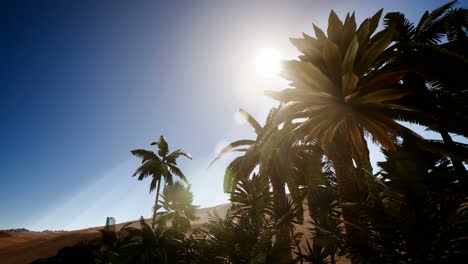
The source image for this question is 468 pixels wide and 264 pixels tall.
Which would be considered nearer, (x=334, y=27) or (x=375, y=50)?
(x=375, y=50)

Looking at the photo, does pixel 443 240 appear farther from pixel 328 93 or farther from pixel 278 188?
pixel 278 188

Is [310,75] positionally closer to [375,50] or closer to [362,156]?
[375,50]

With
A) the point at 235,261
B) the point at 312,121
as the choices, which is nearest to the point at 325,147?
the point at 312,121

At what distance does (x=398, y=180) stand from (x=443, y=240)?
847 millimetres

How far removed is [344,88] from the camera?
5562 mm

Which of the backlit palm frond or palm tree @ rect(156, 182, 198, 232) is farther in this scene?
palm tree @ rect(156, 182, 198, 232)

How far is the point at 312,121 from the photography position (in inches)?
274

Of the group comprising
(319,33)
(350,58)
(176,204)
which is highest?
(319,33)

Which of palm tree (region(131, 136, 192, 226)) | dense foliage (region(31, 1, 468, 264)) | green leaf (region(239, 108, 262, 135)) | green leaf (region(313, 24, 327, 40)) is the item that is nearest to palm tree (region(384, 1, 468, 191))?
dense foliage (region(31, 1, 468, 264))

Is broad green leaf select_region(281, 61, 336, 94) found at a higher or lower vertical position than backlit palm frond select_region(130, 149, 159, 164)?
lower

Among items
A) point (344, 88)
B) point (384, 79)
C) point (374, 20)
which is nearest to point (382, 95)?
point (384, 79)

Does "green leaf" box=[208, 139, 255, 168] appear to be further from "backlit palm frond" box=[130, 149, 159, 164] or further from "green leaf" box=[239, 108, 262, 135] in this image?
"backlit palm frond" box=[130, 149, 159, 164]

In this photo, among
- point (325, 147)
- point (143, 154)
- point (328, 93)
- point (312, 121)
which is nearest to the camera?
point (328, 93)

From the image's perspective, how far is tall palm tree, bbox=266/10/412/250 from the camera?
17.5 ft
